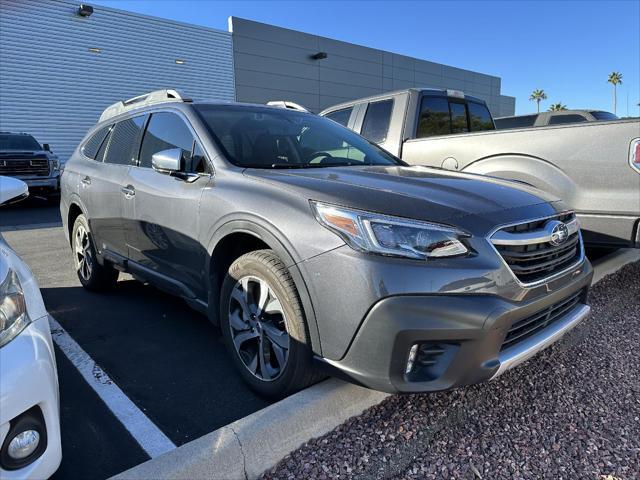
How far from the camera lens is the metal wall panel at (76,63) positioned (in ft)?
53.1

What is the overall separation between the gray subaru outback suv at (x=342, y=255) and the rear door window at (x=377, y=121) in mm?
2229

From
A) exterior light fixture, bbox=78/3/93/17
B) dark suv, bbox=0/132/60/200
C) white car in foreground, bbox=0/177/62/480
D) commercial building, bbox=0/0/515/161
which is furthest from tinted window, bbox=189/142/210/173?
exterior light fixture, bbox=78/3/93/17

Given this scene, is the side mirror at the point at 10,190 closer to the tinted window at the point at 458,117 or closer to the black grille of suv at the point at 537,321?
the black grille of suv at the point at 537,321

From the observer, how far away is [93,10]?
1736 centimetres

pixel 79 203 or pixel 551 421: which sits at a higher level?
pixel 79 203

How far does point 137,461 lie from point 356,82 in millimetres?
27197

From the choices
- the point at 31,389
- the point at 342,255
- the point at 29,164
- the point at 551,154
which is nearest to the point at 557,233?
the point at 342,255

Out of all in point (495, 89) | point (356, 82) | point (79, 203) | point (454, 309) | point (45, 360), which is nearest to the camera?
point (45, 360)

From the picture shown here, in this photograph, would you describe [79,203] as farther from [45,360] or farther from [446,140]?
[446,140]

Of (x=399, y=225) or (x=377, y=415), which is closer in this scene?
(x=399, y=225)

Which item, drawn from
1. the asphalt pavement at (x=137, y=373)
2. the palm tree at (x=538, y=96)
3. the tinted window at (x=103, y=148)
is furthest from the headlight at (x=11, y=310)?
the palm tree at (x=538, y=96)

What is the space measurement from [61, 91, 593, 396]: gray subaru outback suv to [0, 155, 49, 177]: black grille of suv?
11.1 metres

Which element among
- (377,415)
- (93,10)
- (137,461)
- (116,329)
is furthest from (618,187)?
(93,10)

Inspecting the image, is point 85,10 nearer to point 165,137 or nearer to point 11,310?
point 165,137
